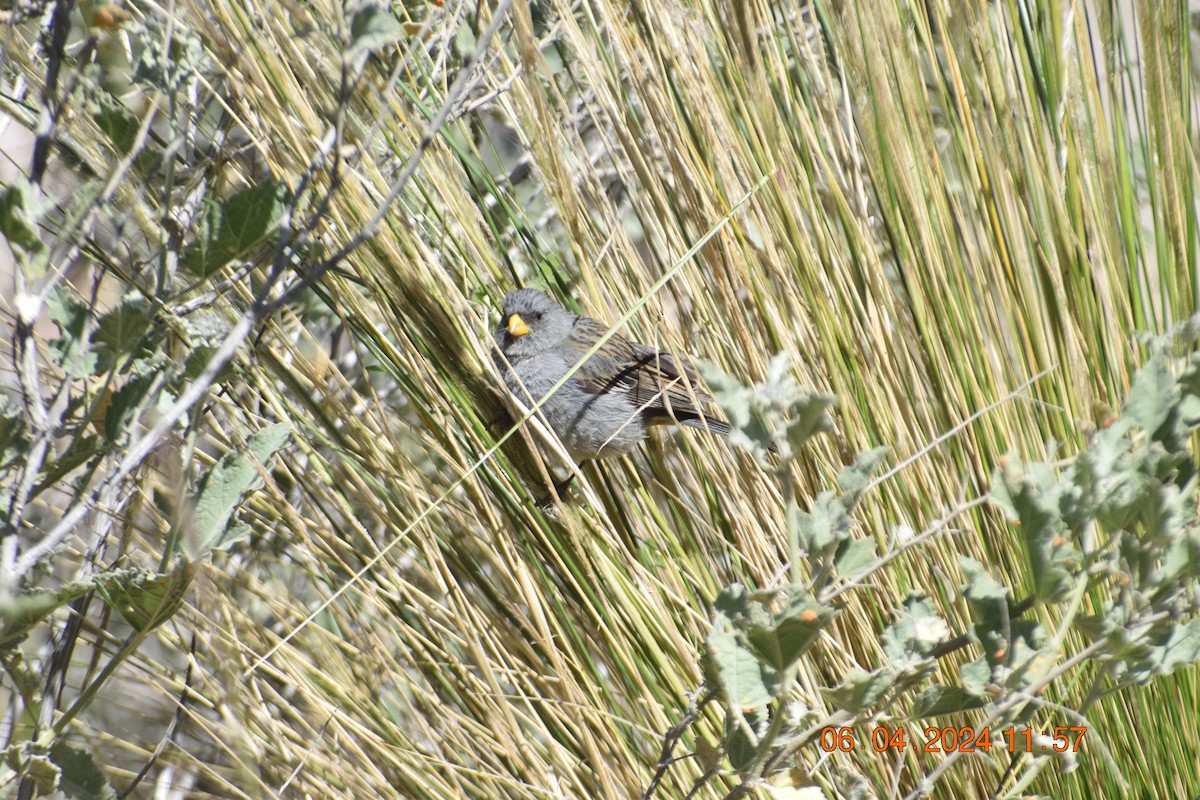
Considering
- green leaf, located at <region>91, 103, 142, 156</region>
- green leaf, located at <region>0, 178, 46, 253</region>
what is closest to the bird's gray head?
green leaf, located at <region>91, 103, 142, 156</region>

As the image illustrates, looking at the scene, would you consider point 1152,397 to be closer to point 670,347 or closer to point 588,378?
point 670,347

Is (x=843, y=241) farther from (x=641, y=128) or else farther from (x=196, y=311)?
(x=196, y=311)

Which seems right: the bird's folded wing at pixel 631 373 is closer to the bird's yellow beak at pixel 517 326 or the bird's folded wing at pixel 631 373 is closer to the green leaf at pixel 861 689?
the bird's yellow beak at pixel 517 326

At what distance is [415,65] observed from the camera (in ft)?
4.56

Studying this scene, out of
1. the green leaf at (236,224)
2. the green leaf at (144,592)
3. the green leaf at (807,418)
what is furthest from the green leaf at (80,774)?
the green leaf at (807,418)

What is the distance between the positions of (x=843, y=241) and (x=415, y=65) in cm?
65

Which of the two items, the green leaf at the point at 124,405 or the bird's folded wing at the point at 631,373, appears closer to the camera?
the green leaf at the point at 124,405

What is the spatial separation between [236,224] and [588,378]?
4.39 feet

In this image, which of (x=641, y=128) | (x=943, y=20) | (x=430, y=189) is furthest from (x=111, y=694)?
(x=943, y=20)

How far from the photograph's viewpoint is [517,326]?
5.95 ft

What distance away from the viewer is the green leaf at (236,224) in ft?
2.49

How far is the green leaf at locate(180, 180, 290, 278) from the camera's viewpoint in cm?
76
